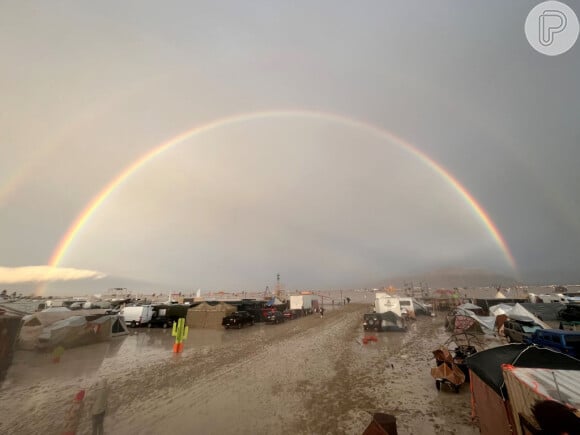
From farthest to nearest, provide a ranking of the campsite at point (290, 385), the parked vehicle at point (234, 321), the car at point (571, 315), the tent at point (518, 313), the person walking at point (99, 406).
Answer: the parked vehicle at point (234, 321), the car at point (571, 315), the tent at point (518, 313), the person walking at point (99, 406), the campsite at point (290, 385)

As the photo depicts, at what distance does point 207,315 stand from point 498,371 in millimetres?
34602

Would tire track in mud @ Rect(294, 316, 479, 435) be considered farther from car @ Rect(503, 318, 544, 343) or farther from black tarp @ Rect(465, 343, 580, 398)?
car @ Rect(503, 318, 544, 343)

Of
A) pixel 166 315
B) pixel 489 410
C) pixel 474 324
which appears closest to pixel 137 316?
pixel 166 315

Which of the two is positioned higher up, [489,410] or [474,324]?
[489,410]

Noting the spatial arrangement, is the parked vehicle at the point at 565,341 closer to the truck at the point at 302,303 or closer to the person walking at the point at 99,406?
the person walking at the point at 99,406

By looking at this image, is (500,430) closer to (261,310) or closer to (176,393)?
(176,393)

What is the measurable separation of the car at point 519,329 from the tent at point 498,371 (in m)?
15.9

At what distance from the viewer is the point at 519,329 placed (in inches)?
819

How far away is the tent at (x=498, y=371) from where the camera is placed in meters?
6.37

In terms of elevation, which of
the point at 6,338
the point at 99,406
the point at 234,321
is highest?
the point at 6,338

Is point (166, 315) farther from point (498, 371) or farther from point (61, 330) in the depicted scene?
point (498, 371)

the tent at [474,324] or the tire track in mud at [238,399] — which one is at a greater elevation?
the tent at [474,324]

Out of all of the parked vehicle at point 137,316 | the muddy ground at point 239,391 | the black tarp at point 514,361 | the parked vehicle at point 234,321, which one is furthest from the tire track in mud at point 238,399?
the parked vehicle at point 137,316

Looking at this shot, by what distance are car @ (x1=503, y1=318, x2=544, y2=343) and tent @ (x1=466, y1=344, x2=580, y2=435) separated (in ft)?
52.1
